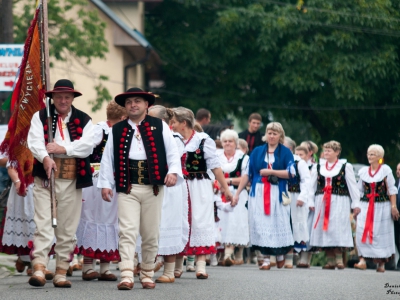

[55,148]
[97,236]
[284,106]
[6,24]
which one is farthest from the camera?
[284,106]

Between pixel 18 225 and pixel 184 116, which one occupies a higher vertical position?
pixel 184 116

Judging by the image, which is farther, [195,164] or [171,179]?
[195,164]

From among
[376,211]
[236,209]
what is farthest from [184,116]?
[376,211]

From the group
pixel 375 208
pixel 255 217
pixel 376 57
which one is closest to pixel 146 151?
pixel 255 217

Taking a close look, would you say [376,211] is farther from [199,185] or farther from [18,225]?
[18,225]

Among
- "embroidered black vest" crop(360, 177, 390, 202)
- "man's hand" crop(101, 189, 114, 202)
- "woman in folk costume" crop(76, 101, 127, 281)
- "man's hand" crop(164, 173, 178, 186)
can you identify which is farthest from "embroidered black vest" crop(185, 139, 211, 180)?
"embroidered black vest" crop(360, 177, 390, 202)

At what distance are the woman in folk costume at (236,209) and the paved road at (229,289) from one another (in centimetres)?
406

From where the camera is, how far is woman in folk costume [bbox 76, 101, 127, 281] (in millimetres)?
11320

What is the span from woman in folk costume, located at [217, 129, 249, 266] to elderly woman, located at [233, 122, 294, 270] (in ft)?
3.71

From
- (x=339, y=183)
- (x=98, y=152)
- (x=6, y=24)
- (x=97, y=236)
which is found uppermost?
(x=6, y=24)

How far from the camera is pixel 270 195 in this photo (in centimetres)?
1487

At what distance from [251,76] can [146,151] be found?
75.7 ft

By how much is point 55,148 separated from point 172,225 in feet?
6.16

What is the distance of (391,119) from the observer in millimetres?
31984
